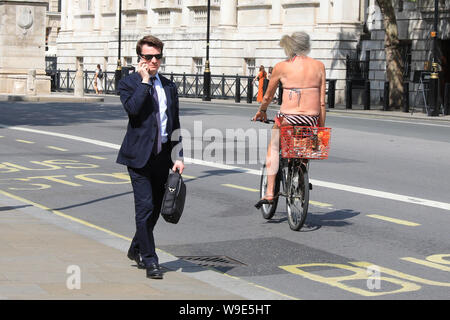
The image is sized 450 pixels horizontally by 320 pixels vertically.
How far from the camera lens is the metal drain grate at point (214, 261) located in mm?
8052

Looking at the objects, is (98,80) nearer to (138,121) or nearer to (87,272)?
(138,121)

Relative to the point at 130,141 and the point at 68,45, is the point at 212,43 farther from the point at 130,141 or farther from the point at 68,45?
the point at 130,141

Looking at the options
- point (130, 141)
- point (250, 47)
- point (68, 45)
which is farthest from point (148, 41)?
point (68, 45)

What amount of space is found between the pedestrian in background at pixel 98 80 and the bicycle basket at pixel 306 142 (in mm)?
43818

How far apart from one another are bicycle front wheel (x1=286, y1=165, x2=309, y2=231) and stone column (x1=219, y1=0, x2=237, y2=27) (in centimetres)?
4006

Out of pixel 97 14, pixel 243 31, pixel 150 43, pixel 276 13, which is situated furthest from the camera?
pixel 97 14

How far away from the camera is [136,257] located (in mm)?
7426

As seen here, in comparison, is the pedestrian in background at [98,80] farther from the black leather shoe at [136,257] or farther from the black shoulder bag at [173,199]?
the black shoulder bag at [173,199]

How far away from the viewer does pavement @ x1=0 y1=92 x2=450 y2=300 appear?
6395 millimetres

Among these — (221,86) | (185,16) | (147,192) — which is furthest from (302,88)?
(185,16)

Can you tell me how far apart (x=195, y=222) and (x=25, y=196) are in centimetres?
266

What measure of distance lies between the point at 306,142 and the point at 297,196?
0.60m

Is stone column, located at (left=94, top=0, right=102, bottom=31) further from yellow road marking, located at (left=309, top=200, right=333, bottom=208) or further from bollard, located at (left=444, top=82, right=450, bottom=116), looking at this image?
yellow road marking, located at (left=309, top=200, right=333, bottom=208)

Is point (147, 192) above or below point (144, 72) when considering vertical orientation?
below
